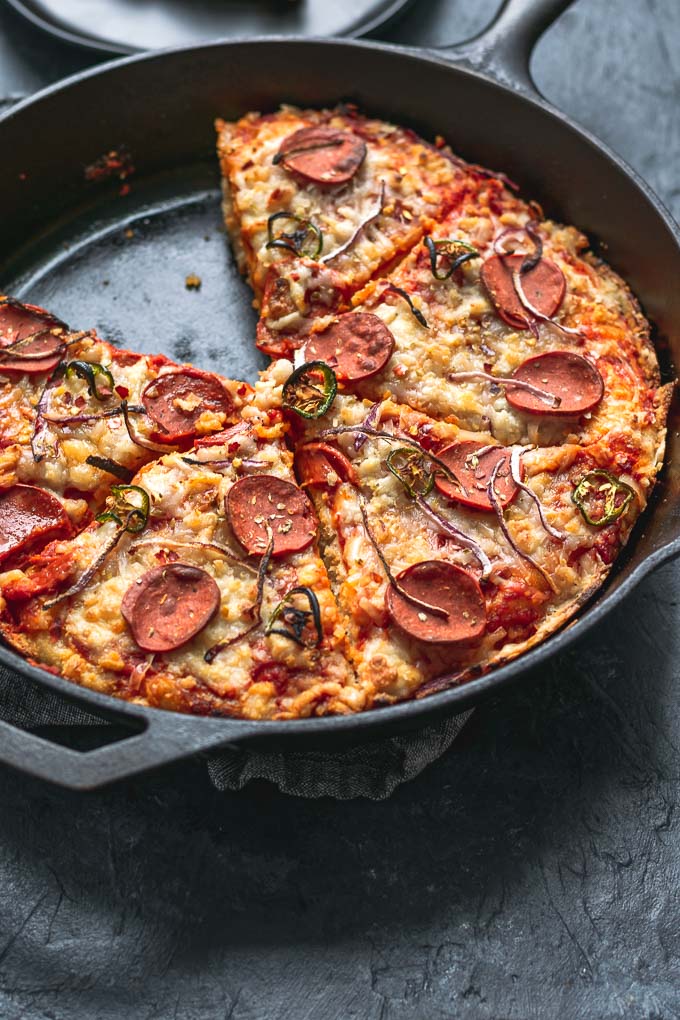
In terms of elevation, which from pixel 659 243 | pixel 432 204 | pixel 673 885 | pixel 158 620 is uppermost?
pixel 659 243

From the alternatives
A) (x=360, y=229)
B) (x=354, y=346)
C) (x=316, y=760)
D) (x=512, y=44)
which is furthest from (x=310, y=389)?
(x=512, y=44)

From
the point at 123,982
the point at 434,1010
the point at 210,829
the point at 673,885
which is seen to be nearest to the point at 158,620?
the point at 210,829

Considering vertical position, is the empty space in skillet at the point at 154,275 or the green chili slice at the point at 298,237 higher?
the green chili slice at the point at 298,237

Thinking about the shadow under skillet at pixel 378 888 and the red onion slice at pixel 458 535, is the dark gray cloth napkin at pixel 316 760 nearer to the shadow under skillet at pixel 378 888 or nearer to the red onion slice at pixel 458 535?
the shadow under skillet at pixel 378 888

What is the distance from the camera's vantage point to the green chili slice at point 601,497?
4.96m

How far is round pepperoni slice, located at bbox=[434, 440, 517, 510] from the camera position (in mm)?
4969

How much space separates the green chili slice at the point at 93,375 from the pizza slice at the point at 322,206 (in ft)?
2.80

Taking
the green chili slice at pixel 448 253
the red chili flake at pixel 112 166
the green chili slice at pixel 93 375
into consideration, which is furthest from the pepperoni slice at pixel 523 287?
the red chili flake at pixel 112 166

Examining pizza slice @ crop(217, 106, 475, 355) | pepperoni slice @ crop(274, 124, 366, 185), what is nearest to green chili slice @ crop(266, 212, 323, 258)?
pizza slice @ crop(217, 106, 475, 355)

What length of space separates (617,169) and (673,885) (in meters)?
3.73

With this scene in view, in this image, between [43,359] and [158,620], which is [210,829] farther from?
[43,359]

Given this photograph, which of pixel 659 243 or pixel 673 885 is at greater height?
pixel 659 243

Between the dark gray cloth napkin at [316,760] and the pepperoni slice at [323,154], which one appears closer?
the dark gray cloth napkin at [316,760]

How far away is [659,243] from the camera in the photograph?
18.4 feet
